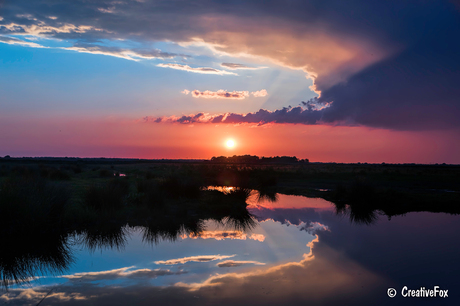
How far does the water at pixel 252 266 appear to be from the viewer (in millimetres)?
6680

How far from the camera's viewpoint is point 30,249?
9.66m

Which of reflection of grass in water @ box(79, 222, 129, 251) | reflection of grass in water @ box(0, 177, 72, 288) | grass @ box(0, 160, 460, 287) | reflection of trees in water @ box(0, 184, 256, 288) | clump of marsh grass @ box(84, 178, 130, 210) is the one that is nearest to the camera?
reflection of grass in water @ box(0, 177, 72, 288)

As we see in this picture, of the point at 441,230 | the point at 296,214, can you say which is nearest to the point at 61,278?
the point at 296,214

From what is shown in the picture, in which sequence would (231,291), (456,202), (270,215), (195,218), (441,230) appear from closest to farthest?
1. (231,291)
2. (441,230)
3. (195,218)
4. (270,215)
5. (456,202)

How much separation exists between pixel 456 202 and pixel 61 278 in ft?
78.4

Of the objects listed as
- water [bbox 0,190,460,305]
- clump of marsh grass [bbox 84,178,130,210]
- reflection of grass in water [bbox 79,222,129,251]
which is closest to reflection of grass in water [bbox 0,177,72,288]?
water [bbox 0,190,460,305]

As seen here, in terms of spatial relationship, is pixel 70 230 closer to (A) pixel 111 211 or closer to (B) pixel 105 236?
(B) pixel 105 236

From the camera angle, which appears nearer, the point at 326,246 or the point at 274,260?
the point at 274,260

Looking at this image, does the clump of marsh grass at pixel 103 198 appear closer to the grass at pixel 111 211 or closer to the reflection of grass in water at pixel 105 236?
the grass at pixel 111 211

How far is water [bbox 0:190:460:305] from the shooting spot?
263 inches

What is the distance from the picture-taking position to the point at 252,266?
8656mm

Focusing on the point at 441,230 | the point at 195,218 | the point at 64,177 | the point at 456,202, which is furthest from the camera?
the point at 64,177

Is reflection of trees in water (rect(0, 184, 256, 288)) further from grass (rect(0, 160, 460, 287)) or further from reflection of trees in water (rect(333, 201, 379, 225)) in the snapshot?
reflection of trees in water (rect(333, 201, 379, 225))

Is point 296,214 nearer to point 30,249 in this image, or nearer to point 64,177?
point 30,249
